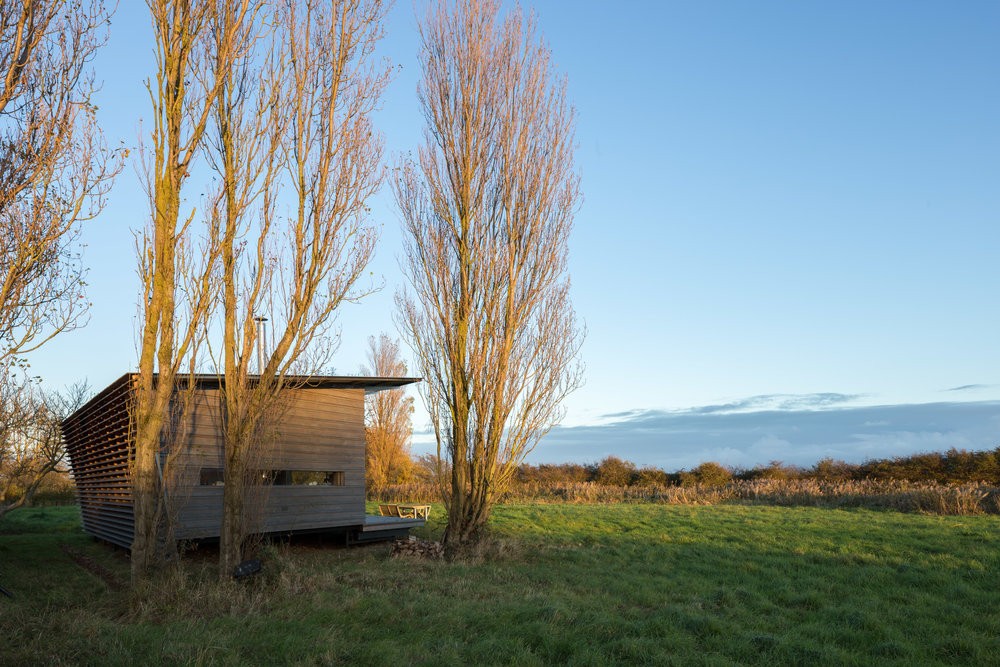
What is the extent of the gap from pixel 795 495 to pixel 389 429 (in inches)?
669

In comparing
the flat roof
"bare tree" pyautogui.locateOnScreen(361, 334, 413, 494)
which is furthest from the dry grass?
the flat roof

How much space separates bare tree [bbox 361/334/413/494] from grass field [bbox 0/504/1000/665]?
16.6m

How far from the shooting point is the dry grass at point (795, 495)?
16812mm

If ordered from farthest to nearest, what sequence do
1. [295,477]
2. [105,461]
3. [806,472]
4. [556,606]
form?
1. [806,472]
2. [105,461]
3. [295,477]
4. [556,606]

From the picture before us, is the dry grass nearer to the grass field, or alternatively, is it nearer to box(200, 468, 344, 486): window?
the grass field

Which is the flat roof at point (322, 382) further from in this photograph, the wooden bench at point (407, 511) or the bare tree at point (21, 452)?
the wooden bench at point (407, 511)

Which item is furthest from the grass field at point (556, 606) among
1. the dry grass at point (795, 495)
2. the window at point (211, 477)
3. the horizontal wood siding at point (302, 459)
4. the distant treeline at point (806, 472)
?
the distant treeline at point (806, 472)

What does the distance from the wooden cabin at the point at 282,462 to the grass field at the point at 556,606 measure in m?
0.75

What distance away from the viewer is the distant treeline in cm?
2434

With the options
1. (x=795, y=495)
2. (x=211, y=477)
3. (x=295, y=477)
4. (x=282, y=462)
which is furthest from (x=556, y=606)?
(x=795, y=495)

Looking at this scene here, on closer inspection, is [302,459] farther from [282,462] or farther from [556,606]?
[556,606]

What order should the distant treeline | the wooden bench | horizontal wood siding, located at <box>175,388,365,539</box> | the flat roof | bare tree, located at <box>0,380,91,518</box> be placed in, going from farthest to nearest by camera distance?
the distant treeline, the wooden bench, horizontal wood siding, located at <box>175,388,365,539</box>, the flat roof, bare tree, located at <box>0,380,91,518</box>

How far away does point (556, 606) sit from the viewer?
681cm

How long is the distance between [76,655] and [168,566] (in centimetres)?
262
